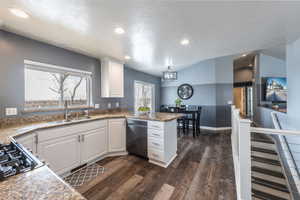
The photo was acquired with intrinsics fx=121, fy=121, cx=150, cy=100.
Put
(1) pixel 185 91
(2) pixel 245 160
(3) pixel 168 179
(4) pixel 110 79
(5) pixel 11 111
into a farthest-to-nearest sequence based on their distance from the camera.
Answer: (1) pixel 185 91
(4) pixel 110 79
(3) pixel 168 179
(5) pixel 11 111
(2) pixel 245 160

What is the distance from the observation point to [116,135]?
2.67 metres

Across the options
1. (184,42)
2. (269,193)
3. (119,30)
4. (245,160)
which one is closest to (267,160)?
(269,193)

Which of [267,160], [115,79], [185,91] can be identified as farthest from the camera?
[185,91]

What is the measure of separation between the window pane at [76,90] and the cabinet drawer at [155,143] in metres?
1.80

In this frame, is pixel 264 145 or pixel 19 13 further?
pixel 264 145

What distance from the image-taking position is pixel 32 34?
1896 millimetres

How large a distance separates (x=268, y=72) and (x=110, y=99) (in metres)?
5.56

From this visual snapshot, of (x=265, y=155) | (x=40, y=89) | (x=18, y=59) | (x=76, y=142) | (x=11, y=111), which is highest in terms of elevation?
(x=18, y=59)

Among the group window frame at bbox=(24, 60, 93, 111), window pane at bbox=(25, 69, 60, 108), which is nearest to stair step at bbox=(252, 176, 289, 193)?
window frame at bbox=(24, 60, 93, 111)

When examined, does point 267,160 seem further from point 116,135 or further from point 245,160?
point 116,135

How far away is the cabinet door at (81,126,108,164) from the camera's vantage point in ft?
7.13

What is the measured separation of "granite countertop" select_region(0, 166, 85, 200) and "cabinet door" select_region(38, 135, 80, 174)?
1378mm

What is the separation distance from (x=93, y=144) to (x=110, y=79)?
154cm

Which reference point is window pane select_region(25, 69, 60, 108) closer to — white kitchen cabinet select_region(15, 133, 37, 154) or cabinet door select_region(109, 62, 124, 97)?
white kitchen cabinet select_region(15, 133, 37, 154)
